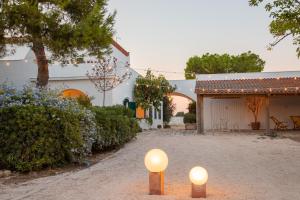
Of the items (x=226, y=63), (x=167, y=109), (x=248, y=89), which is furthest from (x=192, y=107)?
(x=226, y=63)

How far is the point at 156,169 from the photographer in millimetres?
5750

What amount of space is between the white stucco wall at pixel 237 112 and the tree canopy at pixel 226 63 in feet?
75.9

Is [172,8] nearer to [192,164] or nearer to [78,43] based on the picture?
[78,43]

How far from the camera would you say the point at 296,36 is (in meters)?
8.40

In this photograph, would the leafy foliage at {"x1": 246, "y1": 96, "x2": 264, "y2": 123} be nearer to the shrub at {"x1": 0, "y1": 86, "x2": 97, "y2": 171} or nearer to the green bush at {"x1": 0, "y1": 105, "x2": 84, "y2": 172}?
the shrub at {"x1": 0, "y1": 86, "x2": 97, "y2": 171}

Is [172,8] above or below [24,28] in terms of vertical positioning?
above

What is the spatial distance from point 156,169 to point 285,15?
13.6 feet

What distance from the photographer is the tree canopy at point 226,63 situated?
1873 inches

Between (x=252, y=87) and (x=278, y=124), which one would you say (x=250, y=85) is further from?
(x=278, y=124)

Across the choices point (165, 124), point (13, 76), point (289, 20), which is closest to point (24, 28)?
point (289, 20)

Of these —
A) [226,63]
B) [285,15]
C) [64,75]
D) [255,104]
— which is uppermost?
[226,63]

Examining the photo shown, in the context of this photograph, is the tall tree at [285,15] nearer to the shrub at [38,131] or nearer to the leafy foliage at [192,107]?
the shrub at [38,131]

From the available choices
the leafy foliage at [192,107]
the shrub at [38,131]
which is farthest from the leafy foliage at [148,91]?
the shrub at [38,131]

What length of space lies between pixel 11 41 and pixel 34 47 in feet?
2.20
